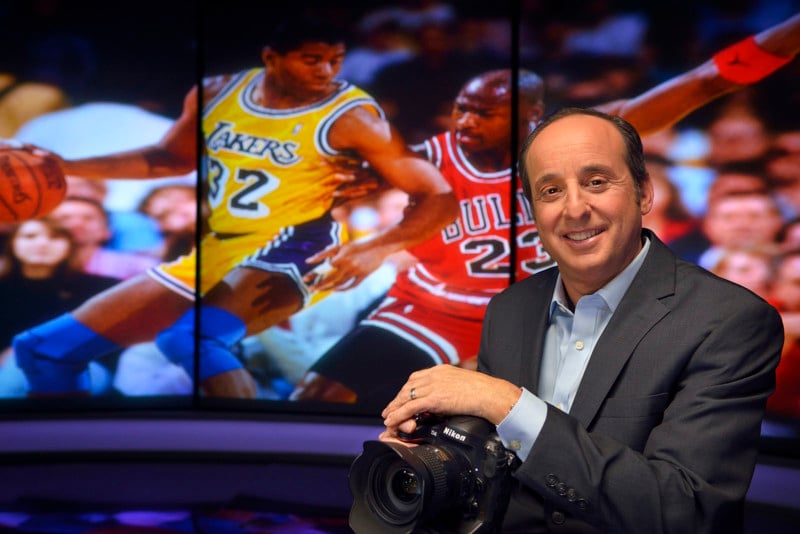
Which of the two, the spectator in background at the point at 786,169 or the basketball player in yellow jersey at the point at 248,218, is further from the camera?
the basketball player in yellow jersey at the point at 248,218

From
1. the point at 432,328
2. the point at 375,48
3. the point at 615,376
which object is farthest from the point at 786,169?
the point at 615,376

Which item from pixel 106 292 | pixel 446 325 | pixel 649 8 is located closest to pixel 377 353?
pixel 446 325

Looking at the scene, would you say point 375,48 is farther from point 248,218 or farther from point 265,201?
point 248,218

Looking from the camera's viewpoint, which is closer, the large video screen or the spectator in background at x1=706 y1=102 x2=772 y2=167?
the spectator in background at x1=706 y1=102 x2=772 y2=167

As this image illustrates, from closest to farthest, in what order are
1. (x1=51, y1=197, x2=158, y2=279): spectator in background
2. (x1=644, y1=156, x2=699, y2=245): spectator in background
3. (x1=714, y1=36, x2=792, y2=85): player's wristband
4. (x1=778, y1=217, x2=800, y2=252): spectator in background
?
(x1=778, y1=217, x2=800, y2=252): spectator in background < (x1=714, y1=36, x2=792, y2=85): player's wristband < (x1=644, y1=156, x2=699, y2=245): spectator in background < (x1=51, y1=197, x2=158, y2=279): spectator in background

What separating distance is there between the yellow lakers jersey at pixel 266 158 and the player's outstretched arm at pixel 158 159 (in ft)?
0.31

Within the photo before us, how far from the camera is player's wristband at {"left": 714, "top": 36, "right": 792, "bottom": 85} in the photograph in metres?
3.37

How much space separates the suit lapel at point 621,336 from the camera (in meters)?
1.32

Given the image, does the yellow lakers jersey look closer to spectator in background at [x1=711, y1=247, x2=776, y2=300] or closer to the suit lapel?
spectator in background at [x1=711, y1=247, x2=776, y2=300]

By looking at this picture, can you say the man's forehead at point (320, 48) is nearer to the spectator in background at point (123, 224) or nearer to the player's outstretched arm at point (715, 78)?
the spectator in background at point (123, 224)

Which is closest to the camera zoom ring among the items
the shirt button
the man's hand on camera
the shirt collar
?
the man's hand on camera

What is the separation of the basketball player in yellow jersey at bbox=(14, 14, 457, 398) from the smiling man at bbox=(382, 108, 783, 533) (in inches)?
107

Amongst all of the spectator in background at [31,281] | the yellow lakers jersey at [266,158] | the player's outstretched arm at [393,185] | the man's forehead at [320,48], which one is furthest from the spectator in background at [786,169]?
the spectator in background at [31,281]

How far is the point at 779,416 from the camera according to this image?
330cm
